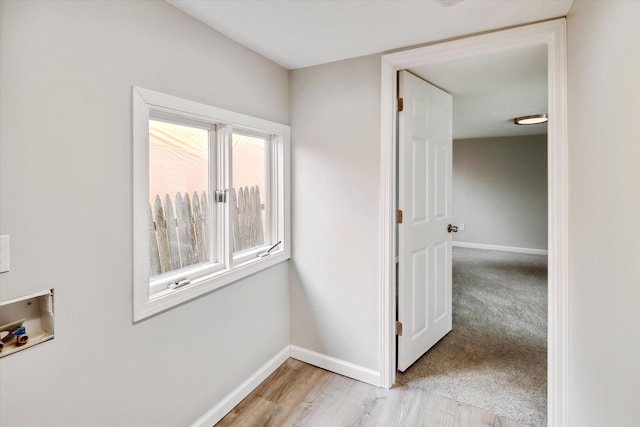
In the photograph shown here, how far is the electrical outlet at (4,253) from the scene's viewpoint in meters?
1.02

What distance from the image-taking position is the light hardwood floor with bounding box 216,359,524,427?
1.86 metres

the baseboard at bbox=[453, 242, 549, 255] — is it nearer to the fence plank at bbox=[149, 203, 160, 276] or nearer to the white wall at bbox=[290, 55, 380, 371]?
the white wall at bbox=[290, 55, 380, 371]

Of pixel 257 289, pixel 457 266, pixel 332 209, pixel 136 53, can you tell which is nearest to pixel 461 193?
pixel 457 266

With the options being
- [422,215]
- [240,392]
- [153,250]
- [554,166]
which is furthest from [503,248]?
[153,250]

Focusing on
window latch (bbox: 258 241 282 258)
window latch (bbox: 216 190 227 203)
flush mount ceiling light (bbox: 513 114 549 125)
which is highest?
flush mount ceiling light (bbox: 513 114 549 125)

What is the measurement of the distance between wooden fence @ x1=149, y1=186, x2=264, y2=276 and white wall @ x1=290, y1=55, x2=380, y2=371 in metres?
0.48

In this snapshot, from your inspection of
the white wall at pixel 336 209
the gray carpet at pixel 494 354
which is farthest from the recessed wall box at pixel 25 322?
the gray carpet at pixel 494 354

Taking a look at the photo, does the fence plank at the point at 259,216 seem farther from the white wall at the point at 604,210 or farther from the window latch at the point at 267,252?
the white wall at the point at 604,210

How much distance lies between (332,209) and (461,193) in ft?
17.6

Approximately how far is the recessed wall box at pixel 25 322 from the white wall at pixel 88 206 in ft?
0.09

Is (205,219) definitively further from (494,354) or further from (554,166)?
(494,354)

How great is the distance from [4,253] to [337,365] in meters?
2.01

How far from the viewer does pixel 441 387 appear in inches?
84.9

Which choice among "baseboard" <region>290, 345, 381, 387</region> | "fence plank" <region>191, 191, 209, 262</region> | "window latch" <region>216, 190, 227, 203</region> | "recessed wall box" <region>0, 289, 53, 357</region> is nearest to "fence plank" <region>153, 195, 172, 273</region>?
"fence plank" <region>191, 191, 209, 262</region>
